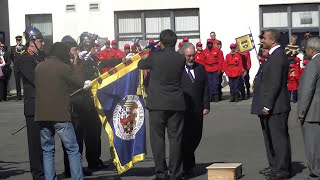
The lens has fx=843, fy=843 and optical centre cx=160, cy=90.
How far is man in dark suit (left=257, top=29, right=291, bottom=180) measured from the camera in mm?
11633

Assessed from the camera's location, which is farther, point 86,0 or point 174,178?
point 86,0

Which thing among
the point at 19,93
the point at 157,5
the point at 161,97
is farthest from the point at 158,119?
the point at 157,5

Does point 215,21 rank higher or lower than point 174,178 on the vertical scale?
higher

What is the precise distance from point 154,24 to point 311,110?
68.9 ft

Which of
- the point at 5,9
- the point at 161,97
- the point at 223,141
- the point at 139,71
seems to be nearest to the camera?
the point at 161,97

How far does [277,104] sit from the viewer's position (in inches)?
462

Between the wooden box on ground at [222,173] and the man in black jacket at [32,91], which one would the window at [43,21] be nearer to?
the man in black jacket at [32,91]

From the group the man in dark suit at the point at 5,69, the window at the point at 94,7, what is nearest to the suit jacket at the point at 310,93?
the man in dark suit at the point at 5,69

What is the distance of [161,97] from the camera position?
11.6 meters

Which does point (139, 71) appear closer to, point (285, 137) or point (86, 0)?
point (285, 137)

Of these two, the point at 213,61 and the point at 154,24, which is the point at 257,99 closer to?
the point at 213,61

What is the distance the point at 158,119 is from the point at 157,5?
19771 millimetres

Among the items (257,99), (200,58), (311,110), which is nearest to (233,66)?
(200,58)

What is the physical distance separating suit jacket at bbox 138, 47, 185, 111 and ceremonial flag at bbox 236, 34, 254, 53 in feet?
53.2
